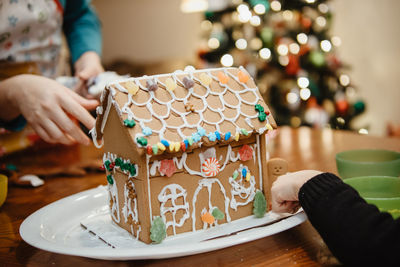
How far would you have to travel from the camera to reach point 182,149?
2.72ft

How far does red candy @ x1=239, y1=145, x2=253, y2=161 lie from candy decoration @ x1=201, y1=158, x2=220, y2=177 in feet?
0.25

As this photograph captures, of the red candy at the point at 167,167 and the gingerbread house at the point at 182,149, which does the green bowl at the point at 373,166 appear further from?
the red candy at the point at 167,167

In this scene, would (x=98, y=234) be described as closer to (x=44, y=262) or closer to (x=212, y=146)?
(x=44, y=262)

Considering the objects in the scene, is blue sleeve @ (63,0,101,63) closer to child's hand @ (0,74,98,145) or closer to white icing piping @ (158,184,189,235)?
child's hand @ (0,74,98,145)

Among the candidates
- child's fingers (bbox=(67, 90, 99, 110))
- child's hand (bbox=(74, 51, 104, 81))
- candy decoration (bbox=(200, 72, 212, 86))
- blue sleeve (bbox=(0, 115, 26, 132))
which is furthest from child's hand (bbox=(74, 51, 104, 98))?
candy decoration (bbox=(200, 72, 212, 86))

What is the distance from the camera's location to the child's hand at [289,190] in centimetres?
84

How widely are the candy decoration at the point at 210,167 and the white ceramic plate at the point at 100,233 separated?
5.0 inches

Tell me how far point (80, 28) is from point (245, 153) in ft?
3.78

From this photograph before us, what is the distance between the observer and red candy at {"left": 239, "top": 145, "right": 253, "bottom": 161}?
97cm

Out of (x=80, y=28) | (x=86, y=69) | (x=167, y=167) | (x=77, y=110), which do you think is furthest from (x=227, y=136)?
(x=80, y=28)

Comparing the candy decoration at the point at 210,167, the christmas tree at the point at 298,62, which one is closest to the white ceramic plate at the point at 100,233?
the candy decoration at the point at 210,167

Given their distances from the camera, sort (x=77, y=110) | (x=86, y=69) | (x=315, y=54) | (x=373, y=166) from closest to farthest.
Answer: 1. (x=373, y=166)
2. (x=77, y=110)
3. (x=86, y=69)
4. (x=315, y=54)

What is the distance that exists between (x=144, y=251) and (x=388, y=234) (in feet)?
1.27

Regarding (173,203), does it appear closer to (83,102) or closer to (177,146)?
(177,146)
